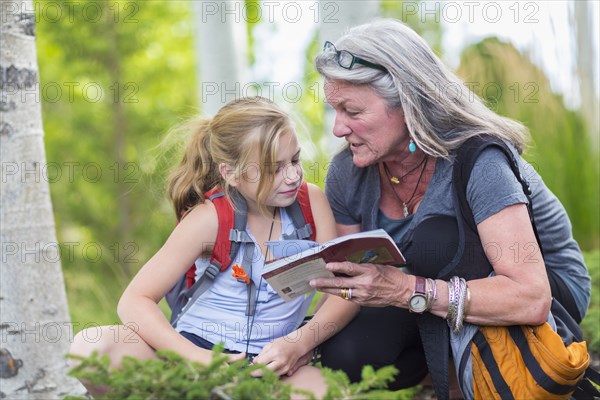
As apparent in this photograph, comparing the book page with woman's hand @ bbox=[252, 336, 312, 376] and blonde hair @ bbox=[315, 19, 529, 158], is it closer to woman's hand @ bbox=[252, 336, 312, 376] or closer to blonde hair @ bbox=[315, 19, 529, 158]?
woman's hand @ bbox=[252, 336, 312, 376]

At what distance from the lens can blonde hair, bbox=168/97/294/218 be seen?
3.03 metres

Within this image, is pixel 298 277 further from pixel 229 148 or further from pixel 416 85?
pixel 416 85

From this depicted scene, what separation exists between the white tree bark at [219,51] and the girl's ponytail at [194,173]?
350cm

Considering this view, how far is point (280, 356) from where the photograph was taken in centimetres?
281

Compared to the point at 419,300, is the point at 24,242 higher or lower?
higher

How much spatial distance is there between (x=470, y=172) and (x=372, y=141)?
15.4 inches

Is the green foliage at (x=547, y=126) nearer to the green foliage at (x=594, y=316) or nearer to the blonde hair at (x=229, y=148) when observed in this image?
the green foliage at (x=594, y=316)

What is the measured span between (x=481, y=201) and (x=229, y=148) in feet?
3.16

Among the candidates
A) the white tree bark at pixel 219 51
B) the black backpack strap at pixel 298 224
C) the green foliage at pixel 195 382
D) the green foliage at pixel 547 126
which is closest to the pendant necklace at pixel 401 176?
the black backpack strap at pixel 298 224

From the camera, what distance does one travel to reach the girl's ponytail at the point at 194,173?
317 centimetres

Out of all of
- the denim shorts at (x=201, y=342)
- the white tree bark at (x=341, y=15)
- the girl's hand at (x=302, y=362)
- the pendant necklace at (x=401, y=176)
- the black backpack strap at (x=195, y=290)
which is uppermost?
the white tree bark at (x=341, y=15)

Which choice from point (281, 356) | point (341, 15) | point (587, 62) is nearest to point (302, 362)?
point (281, 356)

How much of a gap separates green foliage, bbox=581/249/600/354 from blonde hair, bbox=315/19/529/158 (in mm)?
1335

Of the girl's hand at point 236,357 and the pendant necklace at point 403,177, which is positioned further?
the pendant necklace at point 403,177
